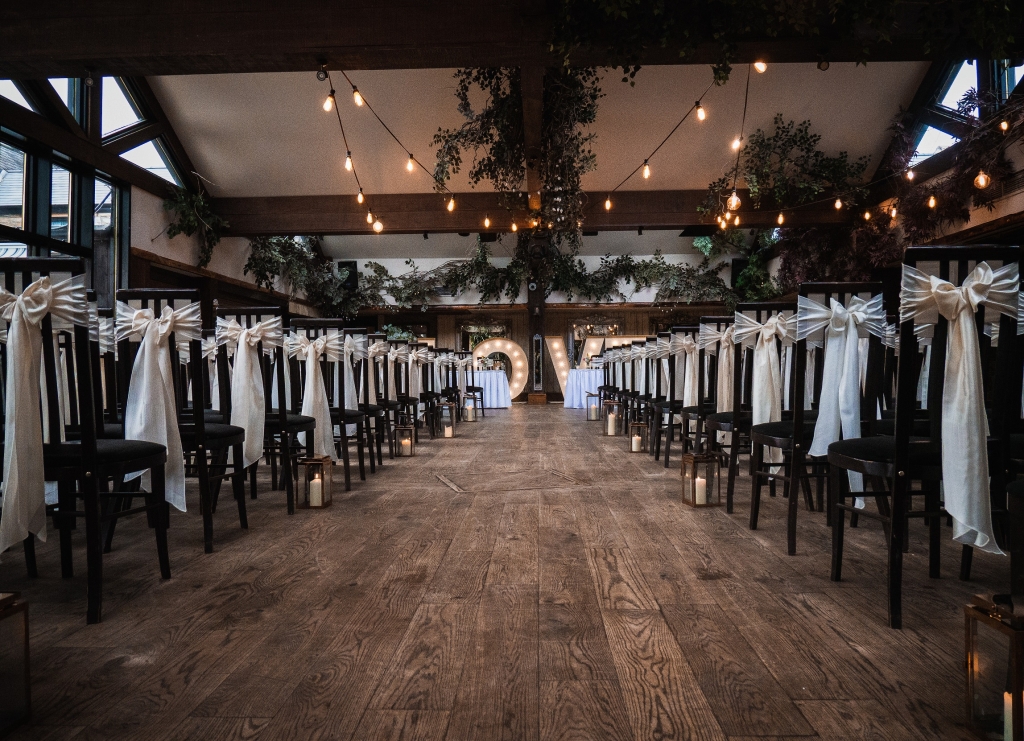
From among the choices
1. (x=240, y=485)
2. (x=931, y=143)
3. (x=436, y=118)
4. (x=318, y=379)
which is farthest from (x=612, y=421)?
(x=931, y=143)

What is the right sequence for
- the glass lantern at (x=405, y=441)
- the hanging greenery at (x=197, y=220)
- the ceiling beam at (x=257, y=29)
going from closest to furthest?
the ceiling beam at (x=257, y=29)
the glass lantern at (x=405, y=441)
the hanging greenery at (x=197, y=220)

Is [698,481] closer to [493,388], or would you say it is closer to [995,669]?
[995,669]

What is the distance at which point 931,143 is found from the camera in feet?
28.7

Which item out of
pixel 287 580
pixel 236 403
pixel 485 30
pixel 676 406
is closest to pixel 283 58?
pixel 485 30

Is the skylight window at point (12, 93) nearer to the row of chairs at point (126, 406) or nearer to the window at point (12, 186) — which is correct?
the window at point (12, 186)

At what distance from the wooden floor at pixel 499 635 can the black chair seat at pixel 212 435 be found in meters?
0.41

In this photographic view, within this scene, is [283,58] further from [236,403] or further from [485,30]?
[236,403]

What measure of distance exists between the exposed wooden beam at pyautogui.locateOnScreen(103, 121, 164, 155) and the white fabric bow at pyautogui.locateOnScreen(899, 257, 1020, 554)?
864cm

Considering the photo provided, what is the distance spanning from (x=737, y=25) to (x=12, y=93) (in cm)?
652

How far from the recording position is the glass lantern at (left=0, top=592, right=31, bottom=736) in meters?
1.25

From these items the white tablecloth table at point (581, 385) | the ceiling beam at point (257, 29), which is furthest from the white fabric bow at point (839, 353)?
the white tablecloth table at point (581, 385)

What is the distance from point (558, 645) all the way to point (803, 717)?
0.57 meters

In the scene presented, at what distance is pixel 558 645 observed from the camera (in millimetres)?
1652

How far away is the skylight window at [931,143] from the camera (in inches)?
332
